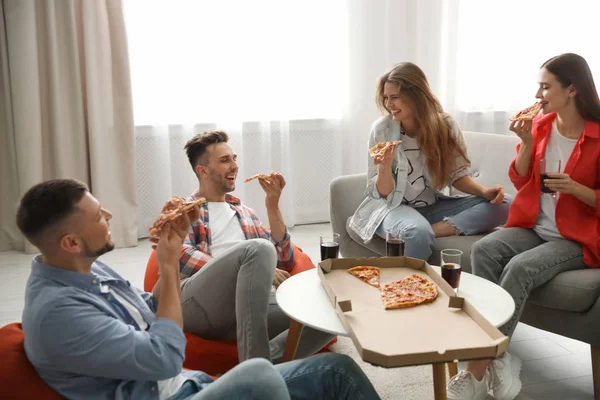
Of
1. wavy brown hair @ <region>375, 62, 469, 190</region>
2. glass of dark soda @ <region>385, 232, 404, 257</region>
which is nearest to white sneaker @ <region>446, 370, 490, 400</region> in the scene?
glass of dark soda @ <region>385, 232, 404, 257</region>

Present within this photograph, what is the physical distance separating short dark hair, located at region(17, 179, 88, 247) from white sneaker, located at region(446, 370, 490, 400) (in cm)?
149

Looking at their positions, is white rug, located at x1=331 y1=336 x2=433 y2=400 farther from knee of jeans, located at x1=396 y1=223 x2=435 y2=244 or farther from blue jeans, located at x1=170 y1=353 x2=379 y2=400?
blue jeans, located at x1=170 y1=353 x2=379 y2=400

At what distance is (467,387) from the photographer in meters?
2.23

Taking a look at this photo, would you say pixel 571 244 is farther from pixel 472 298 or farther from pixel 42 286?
pixel 42 286

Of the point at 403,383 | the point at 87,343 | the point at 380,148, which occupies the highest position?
the point at 380,148

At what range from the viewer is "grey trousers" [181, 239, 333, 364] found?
7.18 feet

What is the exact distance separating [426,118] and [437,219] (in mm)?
529

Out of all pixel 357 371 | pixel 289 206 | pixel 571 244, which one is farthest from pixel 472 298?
pixel 289 206

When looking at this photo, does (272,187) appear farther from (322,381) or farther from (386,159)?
(322,381)

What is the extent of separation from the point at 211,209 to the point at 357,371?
1.24 meters

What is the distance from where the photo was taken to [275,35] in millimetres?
4723

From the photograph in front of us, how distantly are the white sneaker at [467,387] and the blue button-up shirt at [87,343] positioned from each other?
45.8 inches

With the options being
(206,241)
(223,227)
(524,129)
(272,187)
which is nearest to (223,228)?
(223,227)

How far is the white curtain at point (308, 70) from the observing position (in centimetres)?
458
